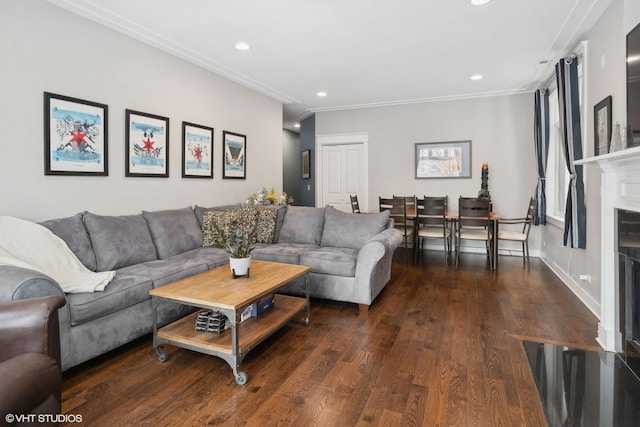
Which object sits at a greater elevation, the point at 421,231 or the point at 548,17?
the point at 548,17

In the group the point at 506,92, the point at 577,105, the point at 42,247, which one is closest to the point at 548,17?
the point at 577,105

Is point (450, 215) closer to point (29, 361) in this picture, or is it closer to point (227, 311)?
point (227, 311)

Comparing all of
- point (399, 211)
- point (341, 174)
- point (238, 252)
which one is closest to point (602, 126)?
point (399, 211)

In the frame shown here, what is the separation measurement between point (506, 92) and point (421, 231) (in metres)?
2.66

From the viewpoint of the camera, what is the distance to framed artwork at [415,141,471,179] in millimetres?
5996

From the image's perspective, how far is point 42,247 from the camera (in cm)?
240

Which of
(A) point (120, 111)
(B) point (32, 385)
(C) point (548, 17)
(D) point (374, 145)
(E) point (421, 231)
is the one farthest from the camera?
(D) point (374, 145)

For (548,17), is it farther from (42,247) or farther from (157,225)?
(42,247)

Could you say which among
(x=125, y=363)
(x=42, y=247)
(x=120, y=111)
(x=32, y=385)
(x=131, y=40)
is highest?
(x=131, y=40)

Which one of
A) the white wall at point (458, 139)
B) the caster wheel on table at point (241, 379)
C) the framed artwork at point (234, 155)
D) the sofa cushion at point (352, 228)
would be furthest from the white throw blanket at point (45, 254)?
the white wall at point (458, 139)

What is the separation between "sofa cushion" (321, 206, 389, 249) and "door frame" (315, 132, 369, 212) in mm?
2768

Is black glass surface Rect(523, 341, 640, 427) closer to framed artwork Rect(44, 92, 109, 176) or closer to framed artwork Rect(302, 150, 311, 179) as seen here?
framed artwork Rect(44, 92, 109, 176)

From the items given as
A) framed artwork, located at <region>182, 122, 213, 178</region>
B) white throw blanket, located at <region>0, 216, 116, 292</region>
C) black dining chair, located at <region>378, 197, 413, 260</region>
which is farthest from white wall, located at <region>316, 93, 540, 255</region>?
white throw blanket, located at <region>0, 216, 116, 292</region>

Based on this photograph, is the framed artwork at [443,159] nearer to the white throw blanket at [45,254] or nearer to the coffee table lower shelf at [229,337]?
the coffee table lower shelf at [229,337]
